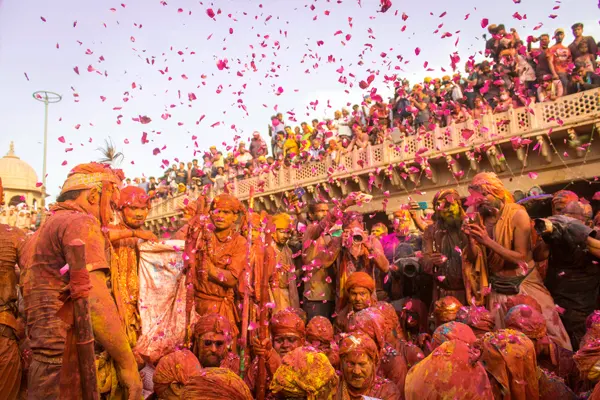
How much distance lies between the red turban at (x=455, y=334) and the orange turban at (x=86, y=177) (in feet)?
7.89

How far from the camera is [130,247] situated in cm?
492

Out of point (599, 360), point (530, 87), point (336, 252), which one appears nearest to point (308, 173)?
point (530, 87)

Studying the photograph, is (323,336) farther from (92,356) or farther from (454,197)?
(92,356)

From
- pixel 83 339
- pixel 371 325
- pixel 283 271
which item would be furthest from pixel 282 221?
pixel 83 339

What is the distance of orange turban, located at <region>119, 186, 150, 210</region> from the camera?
16.6ft

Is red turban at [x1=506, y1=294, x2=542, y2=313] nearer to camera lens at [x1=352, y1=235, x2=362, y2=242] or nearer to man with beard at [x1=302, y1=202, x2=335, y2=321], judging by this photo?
camera lens at [x1=352, y1=235, x2=362, y2=242]

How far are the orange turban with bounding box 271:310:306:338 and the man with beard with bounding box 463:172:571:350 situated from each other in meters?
1.56

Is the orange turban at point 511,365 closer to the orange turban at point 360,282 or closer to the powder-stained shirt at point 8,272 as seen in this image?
the orange turban at point 360,282

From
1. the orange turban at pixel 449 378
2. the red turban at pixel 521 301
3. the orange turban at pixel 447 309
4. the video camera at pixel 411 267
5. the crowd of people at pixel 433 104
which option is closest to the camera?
the orange turban at pixel 449 378

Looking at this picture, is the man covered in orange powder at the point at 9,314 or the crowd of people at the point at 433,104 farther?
the crowd of people at the point at 433,104

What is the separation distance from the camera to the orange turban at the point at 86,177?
10.2 feet

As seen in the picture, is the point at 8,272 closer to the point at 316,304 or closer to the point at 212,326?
the point at 212,326

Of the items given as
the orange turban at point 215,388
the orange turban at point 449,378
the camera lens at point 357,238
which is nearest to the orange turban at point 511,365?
Result: the orange turban at point 449,378

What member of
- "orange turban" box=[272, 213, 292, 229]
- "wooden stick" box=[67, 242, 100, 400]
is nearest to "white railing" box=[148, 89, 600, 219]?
"orange turban" box=[272, 213, 292, 229]
